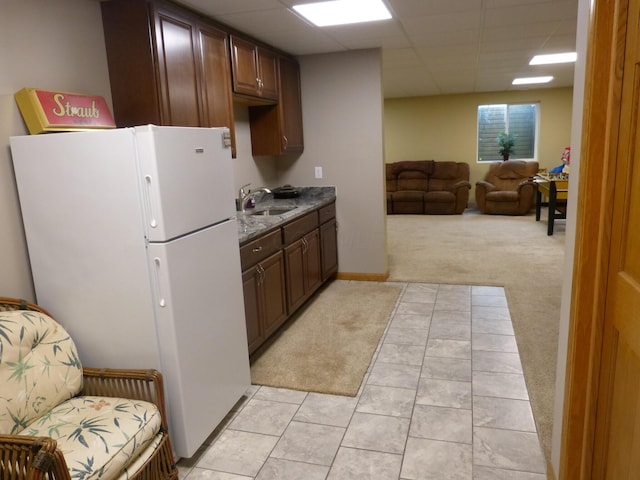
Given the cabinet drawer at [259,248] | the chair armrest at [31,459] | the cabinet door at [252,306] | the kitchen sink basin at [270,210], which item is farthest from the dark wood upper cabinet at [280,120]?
the chair armrest at [31,459]

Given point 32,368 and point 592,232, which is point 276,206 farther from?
point 592,232

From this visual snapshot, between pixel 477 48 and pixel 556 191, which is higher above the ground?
pixel 477 48

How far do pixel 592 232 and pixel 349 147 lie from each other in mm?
3300

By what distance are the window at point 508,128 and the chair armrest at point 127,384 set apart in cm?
848

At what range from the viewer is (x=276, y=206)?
4.26 meters

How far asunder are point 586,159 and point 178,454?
6.45ft

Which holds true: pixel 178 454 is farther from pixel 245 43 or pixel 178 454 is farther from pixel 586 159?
pixel 245 43

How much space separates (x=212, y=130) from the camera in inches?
88.9

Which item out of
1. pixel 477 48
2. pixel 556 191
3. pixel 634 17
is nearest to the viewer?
pixel 634 17

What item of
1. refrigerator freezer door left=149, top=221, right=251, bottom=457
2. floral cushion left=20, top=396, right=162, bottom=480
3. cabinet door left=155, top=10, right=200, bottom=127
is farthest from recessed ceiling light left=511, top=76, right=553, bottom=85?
floral cushion left=20, top=396, right=162, bottom=480

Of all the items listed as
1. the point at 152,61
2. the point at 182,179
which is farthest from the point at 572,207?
the point at 152,61

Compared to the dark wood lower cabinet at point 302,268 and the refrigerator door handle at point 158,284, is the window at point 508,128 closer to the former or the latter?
the dark wood lower cabinet at point 302,268

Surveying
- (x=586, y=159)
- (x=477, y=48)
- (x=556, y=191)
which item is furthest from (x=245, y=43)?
(x=556, y=191)

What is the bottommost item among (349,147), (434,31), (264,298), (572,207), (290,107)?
(264,298)
